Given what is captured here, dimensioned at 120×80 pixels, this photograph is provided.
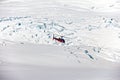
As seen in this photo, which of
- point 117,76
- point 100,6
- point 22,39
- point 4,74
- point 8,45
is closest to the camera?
point 4,74

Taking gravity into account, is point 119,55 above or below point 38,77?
below

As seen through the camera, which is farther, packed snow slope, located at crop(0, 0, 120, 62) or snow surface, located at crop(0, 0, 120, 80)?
packed snow slope, located at crop(0, 0, 120, 62)

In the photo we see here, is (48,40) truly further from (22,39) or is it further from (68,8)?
(68,8)

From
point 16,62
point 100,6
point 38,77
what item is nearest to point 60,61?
point 16,62

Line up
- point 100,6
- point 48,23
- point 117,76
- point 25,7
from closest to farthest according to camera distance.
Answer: point 117,76, point 48,23, point 25,7, point 100,6

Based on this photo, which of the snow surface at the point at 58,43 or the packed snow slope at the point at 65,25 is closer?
the snow surface at the point at 58,43

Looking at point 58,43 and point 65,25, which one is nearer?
point 58,43

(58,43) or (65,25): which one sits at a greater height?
(58,43)

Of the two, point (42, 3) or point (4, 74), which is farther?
point (42, 3)
